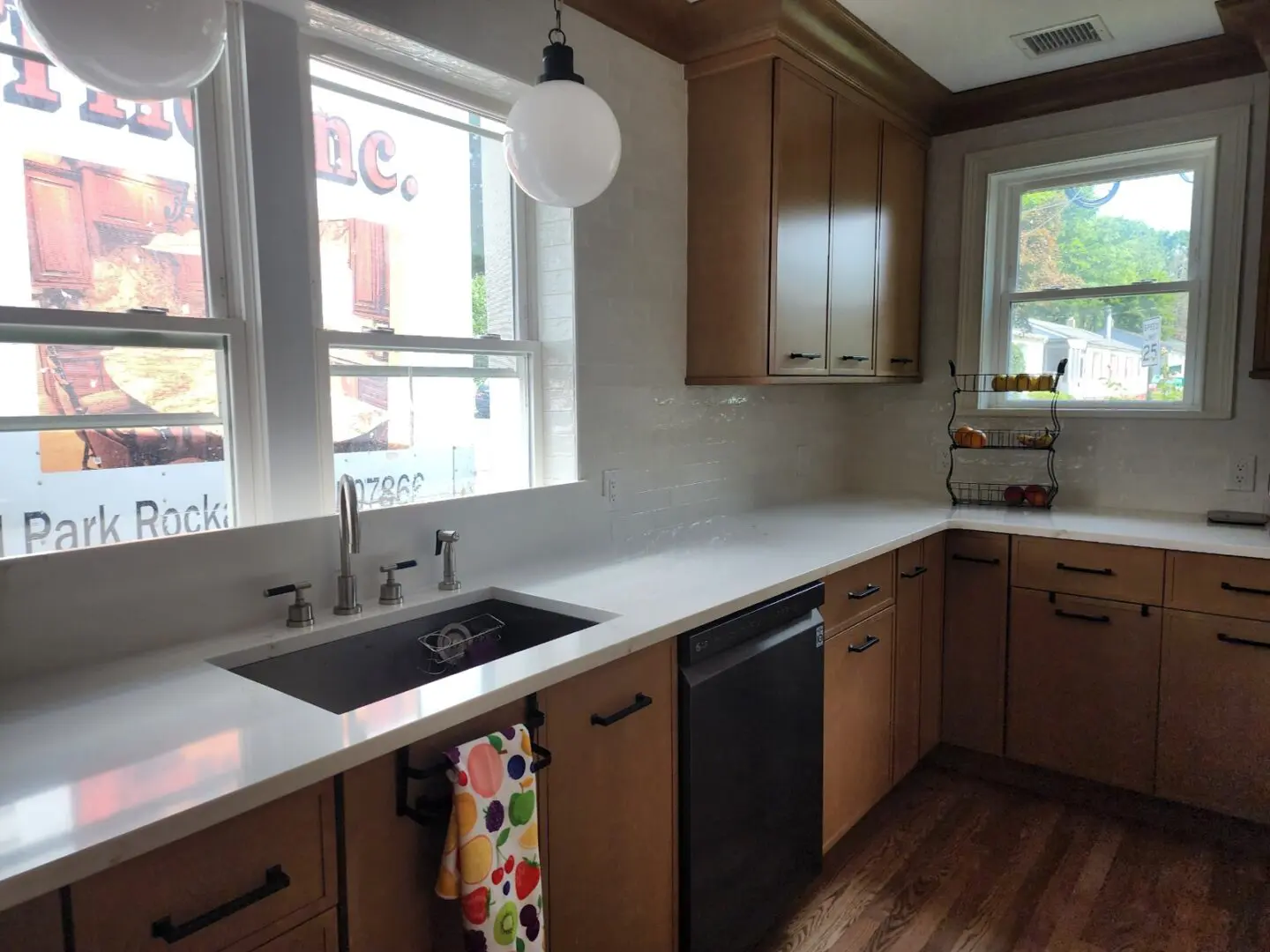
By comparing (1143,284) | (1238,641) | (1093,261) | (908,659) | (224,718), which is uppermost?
(1093,261)

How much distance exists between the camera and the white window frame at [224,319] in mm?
1562

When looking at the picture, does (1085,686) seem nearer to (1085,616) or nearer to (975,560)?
(1085,616)

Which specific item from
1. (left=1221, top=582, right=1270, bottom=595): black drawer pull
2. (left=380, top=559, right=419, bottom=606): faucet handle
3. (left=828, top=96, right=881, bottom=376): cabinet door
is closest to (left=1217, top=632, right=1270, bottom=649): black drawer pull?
(left=1221, top=582, right=1270, bottom=595): black drawer pull

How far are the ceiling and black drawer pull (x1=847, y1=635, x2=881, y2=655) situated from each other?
1.85 metres

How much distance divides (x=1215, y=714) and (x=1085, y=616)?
44 cm

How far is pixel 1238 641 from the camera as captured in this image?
96.3 inches

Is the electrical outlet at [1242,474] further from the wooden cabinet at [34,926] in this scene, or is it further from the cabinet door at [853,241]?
the wooden cabinet at [34,926]

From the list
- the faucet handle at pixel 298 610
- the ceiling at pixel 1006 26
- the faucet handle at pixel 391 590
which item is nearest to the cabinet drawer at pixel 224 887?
the faucet handle at pixel 298 610

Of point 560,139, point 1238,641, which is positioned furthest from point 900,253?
point 560,139

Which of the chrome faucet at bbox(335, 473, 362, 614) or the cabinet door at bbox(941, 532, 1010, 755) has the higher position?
the chrome faucet at bbox(335, 473, 362, 614)

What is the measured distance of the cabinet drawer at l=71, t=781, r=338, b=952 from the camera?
909 millimetres

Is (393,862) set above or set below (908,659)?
above

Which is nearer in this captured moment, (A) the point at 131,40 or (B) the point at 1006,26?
(A) the point at 131,40

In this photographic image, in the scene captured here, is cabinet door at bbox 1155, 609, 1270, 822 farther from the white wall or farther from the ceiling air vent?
the ceiling air vent
